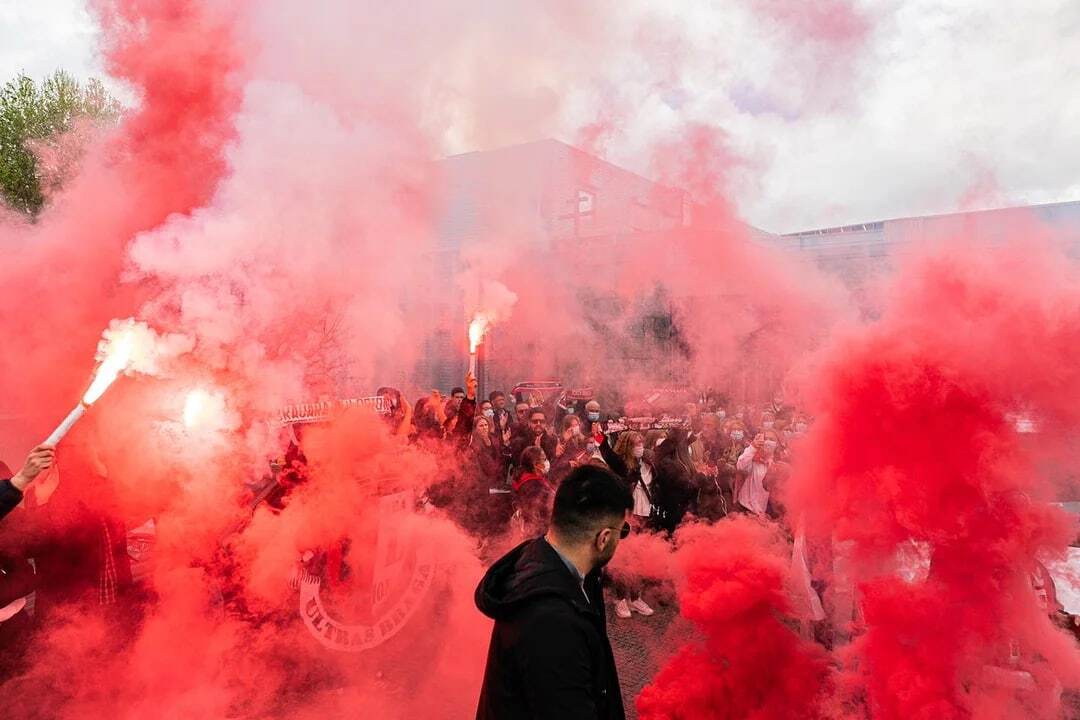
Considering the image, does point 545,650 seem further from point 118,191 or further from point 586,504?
point 118,191

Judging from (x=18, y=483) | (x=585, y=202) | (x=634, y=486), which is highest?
(x=585, y=202)

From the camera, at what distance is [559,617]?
2.06 meters

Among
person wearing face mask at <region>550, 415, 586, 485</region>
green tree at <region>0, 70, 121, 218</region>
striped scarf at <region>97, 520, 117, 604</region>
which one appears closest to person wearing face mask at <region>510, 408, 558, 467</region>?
person wearing face mask at <region>550, 415, 586, 485</region>

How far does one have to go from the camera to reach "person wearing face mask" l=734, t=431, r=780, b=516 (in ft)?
23.8

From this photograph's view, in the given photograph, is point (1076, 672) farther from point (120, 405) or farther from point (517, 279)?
point (517, 279)

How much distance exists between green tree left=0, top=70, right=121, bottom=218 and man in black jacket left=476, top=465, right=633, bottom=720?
1354 centimetres

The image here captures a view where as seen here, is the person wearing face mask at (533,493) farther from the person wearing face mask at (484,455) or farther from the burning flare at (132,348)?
the burning flare at (132,348)

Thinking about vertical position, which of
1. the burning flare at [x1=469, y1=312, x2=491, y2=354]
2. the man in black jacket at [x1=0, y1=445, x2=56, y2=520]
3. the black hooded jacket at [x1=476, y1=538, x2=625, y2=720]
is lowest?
the black hooded jacket at [x1=476, y1=538, x2=625, y2=720]

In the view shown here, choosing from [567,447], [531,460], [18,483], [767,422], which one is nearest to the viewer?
[18,483]

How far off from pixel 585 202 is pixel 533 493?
682cm

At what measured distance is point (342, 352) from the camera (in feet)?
21.8

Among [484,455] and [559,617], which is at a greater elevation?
[559,617]

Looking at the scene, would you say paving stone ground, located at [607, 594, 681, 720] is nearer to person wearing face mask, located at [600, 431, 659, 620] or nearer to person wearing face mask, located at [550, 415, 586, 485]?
person wearing face mask, located at [600, 431, 659, 620]

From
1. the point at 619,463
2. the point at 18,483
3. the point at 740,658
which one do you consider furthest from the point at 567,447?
the point at 18,483
